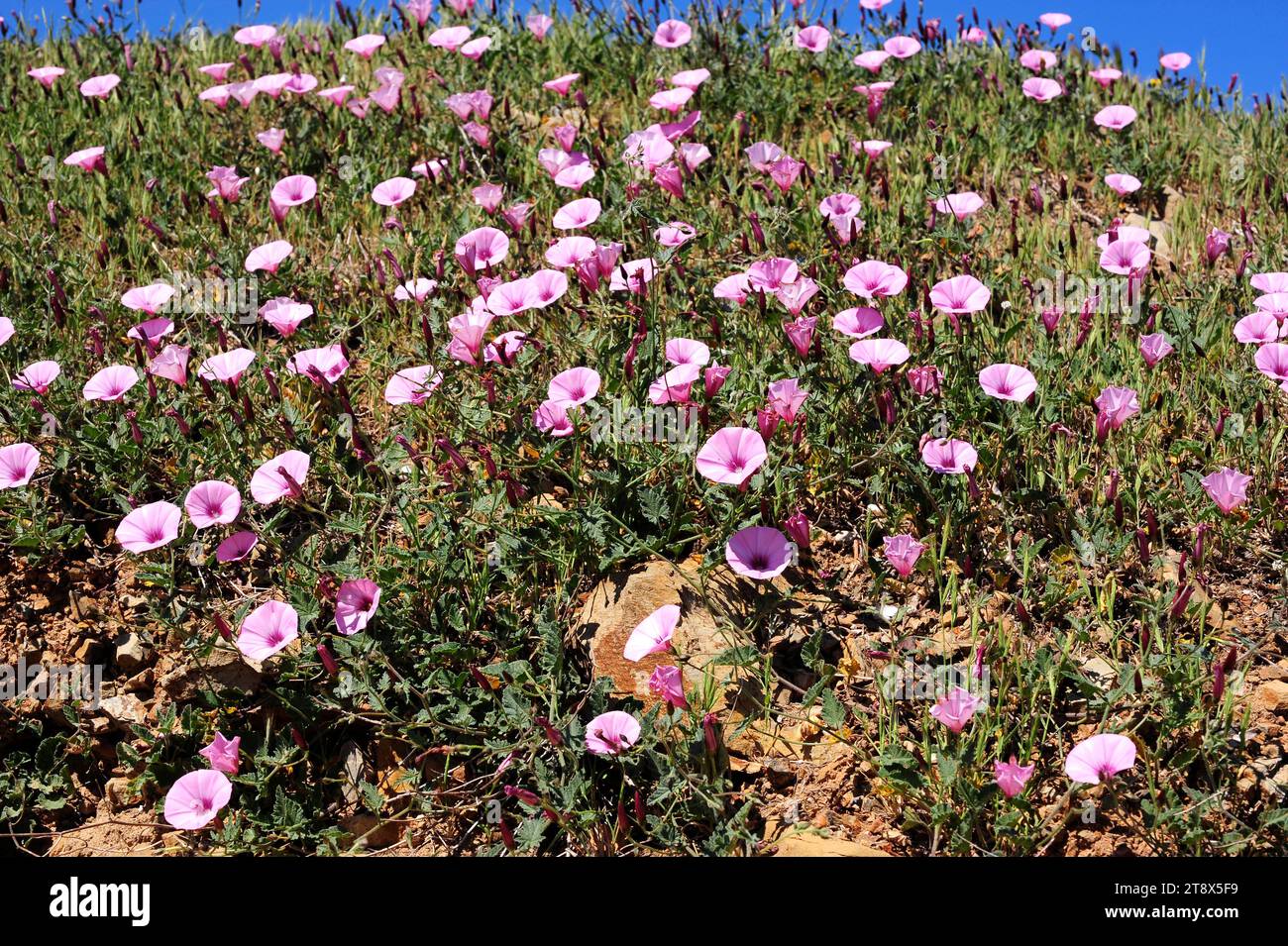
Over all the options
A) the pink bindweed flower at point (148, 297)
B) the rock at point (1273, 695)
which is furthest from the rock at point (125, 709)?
the rock at point (1273, 695)

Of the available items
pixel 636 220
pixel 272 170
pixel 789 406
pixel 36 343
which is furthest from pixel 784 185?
pixel 36 343

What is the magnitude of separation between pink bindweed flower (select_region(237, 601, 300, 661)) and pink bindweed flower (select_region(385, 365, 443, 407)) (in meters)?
0.86

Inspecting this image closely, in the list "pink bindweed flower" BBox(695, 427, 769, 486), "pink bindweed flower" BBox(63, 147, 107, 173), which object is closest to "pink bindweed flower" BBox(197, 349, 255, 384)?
"pink bindweed flower" BBox(695, 427, 769, 486)

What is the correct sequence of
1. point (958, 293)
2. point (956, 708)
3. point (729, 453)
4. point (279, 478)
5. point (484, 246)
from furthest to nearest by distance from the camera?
point (484, 246), point (958, 293), point (279, 478), point (729, 453), point (956, 708)

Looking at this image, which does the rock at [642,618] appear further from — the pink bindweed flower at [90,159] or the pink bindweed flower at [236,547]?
the pink bindweed flower at [90,159]

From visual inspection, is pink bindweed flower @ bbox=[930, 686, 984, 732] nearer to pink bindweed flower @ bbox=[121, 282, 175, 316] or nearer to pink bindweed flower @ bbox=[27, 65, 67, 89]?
pink bindweed flower @ bbox=[121, 282, 175, 316]

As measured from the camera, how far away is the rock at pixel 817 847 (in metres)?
2.94

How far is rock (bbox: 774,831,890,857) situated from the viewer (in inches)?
116

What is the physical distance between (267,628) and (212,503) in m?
0.52

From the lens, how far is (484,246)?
447 cm

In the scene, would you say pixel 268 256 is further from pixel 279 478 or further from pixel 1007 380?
pixel 1007 380

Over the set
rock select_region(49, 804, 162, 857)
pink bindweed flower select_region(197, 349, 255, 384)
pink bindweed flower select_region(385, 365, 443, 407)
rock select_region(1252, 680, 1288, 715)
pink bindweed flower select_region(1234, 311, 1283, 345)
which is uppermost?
pink bindweed flower select_region(1234, 311, 1283, 345)

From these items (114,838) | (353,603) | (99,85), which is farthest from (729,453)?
(99,85)

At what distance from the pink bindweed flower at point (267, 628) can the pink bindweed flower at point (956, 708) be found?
1.71 meters
